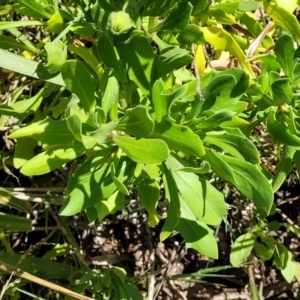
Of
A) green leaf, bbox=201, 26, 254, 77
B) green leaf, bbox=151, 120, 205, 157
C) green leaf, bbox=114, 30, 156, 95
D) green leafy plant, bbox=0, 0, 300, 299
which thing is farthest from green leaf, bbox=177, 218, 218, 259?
green leaf, bbox=201, 26, 254, 77

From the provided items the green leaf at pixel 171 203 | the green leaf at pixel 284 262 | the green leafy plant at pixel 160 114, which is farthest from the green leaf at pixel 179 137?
the green leaf at pixel 284 262

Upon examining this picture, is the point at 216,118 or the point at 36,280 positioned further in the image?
the point at 36,280

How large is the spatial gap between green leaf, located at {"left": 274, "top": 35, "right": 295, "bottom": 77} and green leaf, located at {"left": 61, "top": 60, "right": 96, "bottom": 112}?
1.76 ft

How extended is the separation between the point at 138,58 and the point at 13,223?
965mm

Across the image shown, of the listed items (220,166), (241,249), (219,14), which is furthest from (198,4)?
(241,249)

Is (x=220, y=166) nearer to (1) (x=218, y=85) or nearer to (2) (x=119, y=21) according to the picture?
(1) (x=218, y=85)

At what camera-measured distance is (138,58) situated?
144 centimetres

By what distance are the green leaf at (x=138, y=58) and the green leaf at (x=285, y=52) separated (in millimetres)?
362

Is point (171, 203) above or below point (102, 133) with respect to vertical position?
below

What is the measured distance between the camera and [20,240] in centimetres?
251

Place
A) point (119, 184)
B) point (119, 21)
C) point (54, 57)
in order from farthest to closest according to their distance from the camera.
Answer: point (54, 57) < point (119, 184) < point (119, 21)

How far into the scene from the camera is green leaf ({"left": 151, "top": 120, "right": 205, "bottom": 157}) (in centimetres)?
135

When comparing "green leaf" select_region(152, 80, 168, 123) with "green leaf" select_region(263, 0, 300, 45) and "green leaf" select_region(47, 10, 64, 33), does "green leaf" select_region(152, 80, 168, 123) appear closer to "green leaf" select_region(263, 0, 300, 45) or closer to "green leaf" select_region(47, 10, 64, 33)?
"green leaf" select_region(47, 10, 64, 33)

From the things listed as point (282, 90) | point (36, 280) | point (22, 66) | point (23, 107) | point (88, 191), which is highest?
point (282, 90)
